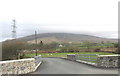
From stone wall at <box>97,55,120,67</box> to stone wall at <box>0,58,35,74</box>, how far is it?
5698mm

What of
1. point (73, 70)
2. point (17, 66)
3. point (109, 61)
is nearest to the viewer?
point (17, 66)

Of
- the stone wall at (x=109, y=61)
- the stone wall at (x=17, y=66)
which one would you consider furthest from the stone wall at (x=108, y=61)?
the stone wall at (x=17, y=66)

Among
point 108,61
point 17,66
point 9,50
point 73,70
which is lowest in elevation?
point 73,70

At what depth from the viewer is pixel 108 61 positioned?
593 inches

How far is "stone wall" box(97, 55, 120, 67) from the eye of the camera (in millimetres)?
14898

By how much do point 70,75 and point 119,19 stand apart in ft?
15.3

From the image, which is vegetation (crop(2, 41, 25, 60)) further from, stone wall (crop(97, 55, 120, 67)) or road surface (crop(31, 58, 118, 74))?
stone wall (crop(97, 55, 120, 67))

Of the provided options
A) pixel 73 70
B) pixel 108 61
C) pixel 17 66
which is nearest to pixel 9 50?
pixel 73 70

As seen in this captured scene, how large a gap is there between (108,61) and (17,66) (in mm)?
7762

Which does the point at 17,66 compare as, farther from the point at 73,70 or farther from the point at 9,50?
the point at 9,50

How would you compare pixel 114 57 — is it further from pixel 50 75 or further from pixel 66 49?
pixel 66 49

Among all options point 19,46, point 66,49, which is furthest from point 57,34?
point 19,46

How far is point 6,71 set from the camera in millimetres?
9195

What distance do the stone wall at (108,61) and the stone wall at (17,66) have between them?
224 inches
